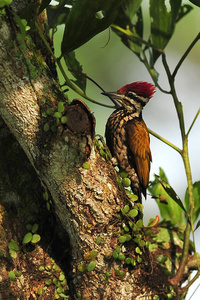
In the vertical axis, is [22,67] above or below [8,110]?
above

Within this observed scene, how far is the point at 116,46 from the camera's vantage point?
6.60 m


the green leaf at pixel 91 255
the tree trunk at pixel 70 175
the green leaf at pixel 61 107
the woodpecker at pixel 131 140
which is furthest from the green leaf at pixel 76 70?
the green leaf at pixel 91 255

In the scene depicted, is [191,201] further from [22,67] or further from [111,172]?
[22,67]

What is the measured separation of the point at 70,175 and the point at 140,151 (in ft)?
3.50

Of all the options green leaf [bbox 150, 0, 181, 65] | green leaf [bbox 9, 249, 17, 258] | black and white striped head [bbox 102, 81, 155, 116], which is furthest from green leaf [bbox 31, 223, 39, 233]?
green leaf [bbox 150, 0, 181, 65]

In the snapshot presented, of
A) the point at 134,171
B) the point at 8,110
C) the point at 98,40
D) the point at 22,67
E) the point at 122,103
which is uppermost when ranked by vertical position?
the point at 98,40

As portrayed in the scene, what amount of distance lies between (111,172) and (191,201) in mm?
758

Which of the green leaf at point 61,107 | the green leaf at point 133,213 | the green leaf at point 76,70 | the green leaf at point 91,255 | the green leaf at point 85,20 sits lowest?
the green leaf at point 91,255

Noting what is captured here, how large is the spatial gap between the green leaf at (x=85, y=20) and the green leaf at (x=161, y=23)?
2.99 feet

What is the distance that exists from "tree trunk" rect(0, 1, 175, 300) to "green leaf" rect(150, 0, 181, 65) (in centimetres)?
111

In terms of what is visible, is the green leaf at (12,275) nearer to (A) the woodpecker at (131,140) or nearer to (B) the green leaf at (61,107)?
(B) the green leaf at (61,107)

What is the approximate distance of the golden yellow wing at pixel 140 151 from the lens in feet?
9.74

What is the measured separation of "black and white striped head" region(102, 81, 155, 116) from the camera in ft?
10.7

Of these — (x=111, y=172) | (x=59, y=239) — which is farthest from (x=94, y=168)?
(x=59, y=239)
